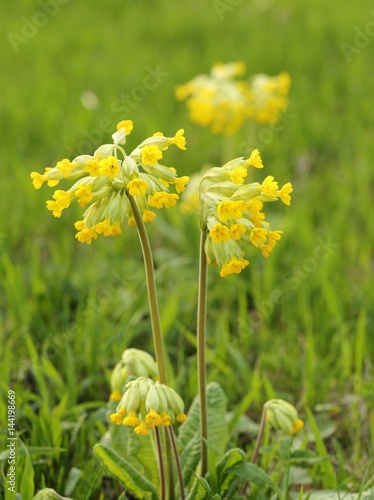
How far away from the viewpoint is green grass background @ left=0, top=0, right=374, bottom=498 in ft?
8.14

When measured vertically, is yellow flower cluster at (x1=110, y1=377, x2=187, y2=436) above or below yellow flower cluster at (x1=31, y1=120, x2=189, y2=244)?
below

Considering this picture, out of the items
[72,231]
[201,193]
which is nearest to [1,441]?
[201,193]

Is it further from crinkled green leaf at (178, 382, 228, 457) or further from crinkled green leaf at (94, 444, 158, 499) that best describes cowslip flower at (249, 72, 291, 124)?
crinkled green leaf at (94, 444, 158, 499)

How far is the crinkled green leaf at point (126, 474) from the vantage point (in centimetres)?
187

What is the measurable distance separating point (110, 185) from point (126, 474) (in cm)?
76

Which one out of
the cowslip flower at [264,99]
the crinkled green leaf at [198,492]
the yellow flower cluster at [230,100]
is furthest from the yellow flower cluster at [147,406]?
the cowslip flower at [264,99]

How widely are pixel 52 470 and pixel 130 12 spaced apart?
510 centimetres

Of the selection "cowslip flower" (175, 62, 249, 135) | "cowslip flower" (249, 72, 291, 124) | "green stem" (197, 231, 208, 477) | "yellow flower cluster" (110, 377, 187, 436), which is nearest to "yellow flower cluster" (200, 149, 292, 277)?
"green stem" (197, 231, 208, 477)

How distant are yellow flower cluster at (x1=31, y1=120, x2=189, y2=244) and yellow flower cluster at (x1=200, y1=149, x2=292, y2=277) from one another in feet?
0.27

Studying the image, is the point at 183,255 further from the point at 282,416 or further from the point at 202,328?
the point at 202,328

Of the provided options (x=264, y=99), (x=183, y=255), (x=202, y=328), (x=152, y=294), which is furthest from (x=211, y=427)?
(x=264, y=99)

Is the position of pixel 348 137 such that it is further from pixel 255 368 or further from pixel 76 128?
pixel 255 368

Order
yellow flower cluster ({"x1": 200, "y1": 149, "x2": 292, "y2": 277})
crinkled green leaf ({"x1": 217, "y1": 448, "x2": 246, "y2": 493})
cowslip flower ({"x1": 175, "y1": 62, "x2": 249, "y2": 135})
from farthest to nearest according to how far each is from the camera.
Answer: cowslip flower ({"x1": 175, "y1": 62, "x2": 249, "y2": 135}) → crinkled green leaf ({"x1": 217, "y1": 448, "x2": 246, "y2": 493}) → yellow flower cluster ({"x1": 200, "y1": 149, "x2": 292, "y2": 277})

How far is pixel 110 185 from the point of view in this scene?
5.29ft
